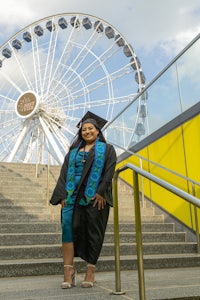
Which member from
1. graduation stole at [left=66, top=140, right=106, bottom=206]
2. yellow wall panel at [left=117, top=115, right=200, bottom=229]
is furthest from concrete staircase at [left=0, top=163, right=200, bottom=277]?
graduation stole at [left=66, top=140, right=106, bottom=206]

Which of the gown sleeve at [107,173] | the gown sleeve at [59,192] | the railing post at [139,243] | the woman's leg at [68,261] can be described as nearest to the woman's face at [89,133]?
the gown sleeve at [107,173]

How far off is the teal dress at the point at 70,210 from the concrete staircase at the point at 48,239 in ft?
2.38

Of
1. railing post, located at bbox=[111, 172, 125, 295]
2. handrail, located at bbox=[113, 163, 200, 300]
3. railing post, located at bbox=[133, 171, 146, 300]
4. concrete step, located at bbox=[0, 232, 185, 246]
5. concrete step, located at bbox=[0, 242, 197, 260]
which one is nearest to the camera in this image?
handrail, located at bbox=[113, 163, 200, 300]

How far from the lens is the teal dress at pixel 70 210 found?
2209 millimetres

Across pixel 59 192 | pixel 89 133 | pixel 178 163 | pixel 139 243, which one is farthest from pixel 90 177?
pixel 178 163

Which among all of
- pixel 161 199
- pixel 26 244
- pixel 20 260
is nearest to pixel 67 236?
pixel 20 260

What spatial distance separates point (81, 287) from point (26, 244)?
1.40 meters

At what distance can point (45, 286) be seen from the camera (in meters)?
2.24

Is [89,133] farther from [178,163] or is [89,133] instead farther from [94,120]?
[178,163]

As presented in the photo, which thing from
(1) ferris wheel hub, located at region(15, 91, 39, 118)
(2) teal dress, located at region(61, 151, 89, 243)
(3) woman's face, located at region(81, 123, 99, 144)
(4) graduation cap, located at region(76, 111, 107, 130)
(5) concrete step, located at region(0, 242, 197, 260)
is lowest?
(5) concrete step, located at region(0, 242, 197, 260)

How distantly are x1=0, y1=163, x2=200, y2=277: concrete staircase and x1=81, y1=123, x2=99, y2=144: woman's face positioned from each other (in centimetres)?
114

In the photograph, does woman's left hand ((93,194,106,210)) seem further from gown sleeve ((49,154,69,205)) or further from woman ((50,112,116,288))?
gown sleeve ((49,154,69,205))

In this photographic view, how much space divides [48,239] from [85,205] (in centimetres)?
147

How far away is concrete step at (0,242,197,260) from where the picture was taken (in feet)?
9.99
